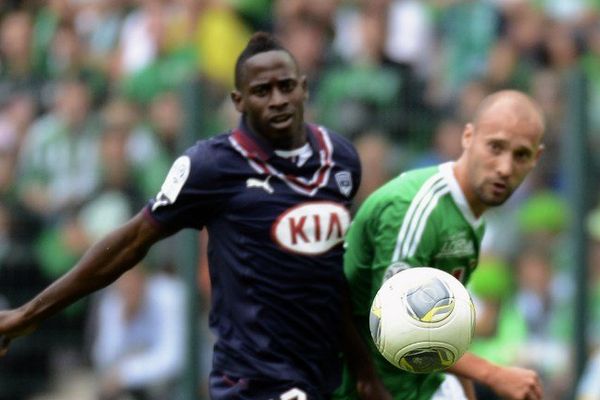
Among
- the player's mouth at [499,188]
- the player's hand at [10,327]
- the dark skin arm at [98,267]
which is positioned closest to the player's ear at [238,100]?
the dark skin arm at [98,267]

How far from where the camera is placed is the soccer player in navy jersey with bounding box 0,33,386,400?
17.6ft

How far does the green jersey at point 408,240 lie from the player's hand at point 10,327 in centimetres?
134

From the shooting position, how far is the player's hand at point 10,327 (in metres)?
5.41

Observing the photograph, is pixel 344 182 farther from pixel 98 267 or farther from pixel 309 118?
Answer: pixel 309 118

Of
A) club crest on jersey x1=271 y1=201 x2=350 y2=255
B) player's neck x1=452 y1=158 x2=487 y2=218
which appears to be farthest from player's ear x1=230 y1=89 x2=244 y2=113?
player's neck x1=452 y1=158 x2=487 y2=218

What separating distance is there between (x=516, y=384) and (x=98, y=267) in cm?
173

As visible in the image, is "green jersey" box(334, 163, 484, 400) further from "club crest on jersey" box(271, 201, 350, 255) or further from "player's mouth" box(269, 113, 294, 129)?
"player's mouth" box(269, 113, 294, 129)

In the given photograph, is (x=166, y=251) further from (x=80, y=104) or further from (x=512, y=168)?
(x=512, y=168)

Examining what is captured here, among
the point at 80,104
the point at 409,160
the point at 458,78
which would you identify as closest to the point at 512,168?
the point at 409,160

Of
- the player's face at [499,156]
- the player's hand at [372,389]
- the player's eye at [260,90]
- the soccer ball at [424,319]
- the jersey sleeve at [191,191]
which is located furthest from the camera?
the player's hand at [372,389]

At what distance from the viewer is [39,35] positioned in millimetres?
11141

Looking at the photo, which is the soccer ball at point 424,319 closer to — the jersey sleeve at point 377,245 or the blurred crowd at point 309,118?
the jersey sleeve at point 377,245

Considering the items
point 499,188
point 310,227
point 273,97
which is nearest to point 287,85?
point 273,97

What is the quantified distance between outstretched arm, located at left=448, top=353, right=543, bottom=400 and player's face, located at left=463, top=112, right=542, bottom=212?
0.67 meters
